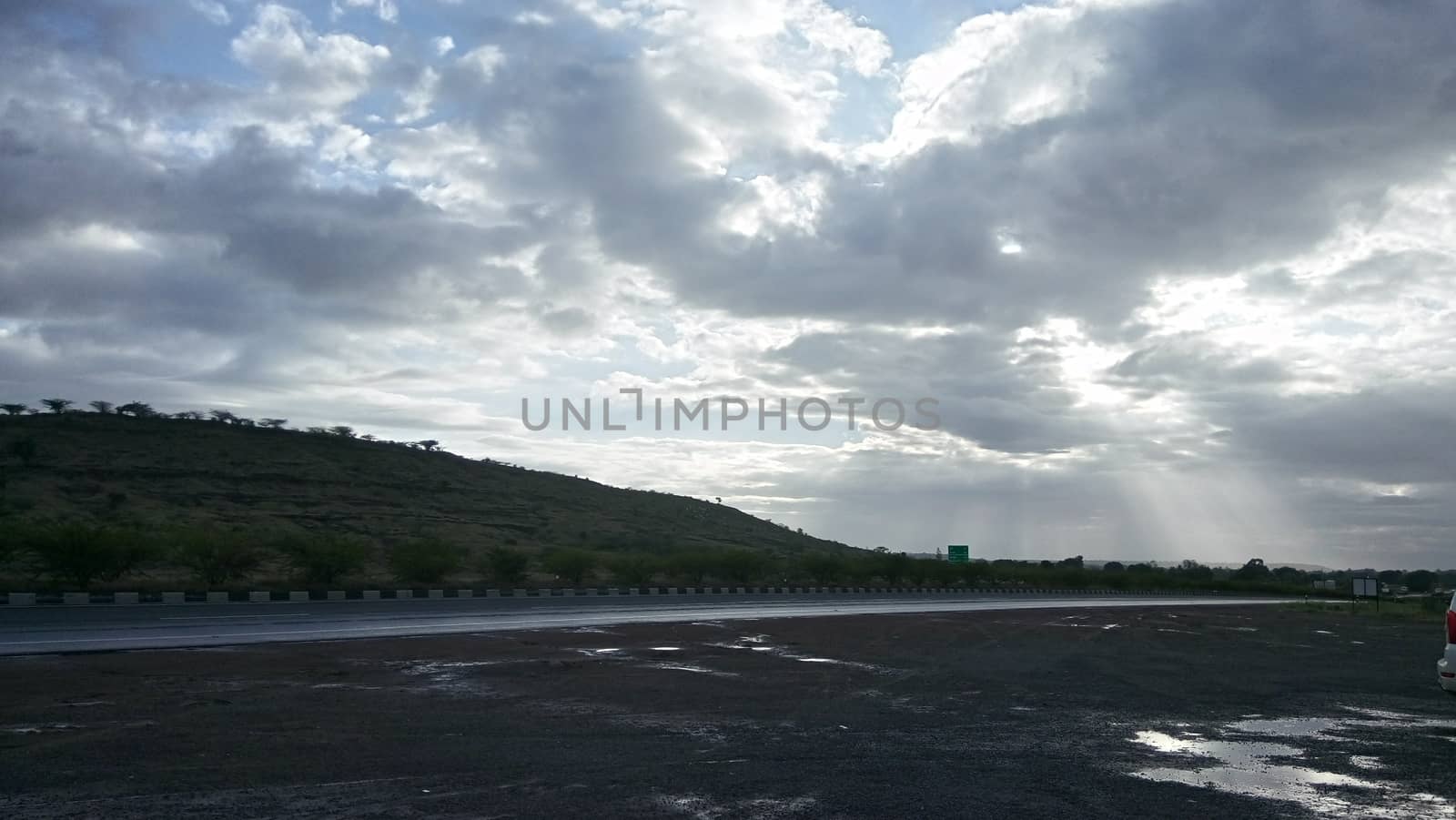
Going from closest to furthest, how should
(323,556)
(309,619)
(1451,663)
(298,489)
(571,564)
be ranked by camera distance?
(1451,663)
(309,619)
(323,556)
(571,564)
(298,489)

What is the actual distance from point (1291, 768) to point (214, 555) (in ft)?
118

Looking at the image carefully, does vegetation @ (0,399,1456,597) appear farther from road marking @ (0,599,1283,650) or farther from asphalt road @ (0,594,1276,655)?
road marking @ (0,599,1283,650)

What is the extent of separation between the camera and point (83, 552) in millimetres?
34438

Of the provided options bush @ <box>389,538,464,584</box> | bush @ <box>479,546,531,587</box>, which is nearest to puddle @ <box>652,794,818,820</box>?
bush @ <box>389,538,464,584</box>

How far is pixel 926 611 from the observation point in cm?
4100

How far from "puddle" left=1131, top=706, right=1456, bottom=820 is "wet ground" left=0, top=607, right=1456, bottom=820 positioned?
42 millimetres

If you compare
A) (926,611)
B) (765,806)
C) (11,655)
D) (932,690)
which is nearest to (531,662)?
(932,690)

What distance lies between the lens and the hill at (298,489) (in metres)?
64.1

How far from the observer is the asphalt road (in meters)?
20.8

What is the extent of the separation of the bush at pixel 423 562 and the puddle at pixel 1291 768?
36.6 metres

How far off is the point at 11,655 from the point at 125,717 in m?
7.81

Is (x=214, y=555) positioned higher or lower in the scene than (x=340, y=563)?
higher

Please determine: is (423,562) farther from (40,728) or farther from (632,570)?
(40,728)

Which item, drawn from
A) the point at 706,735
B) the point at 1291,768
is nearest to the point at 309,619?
the point at 706,735
